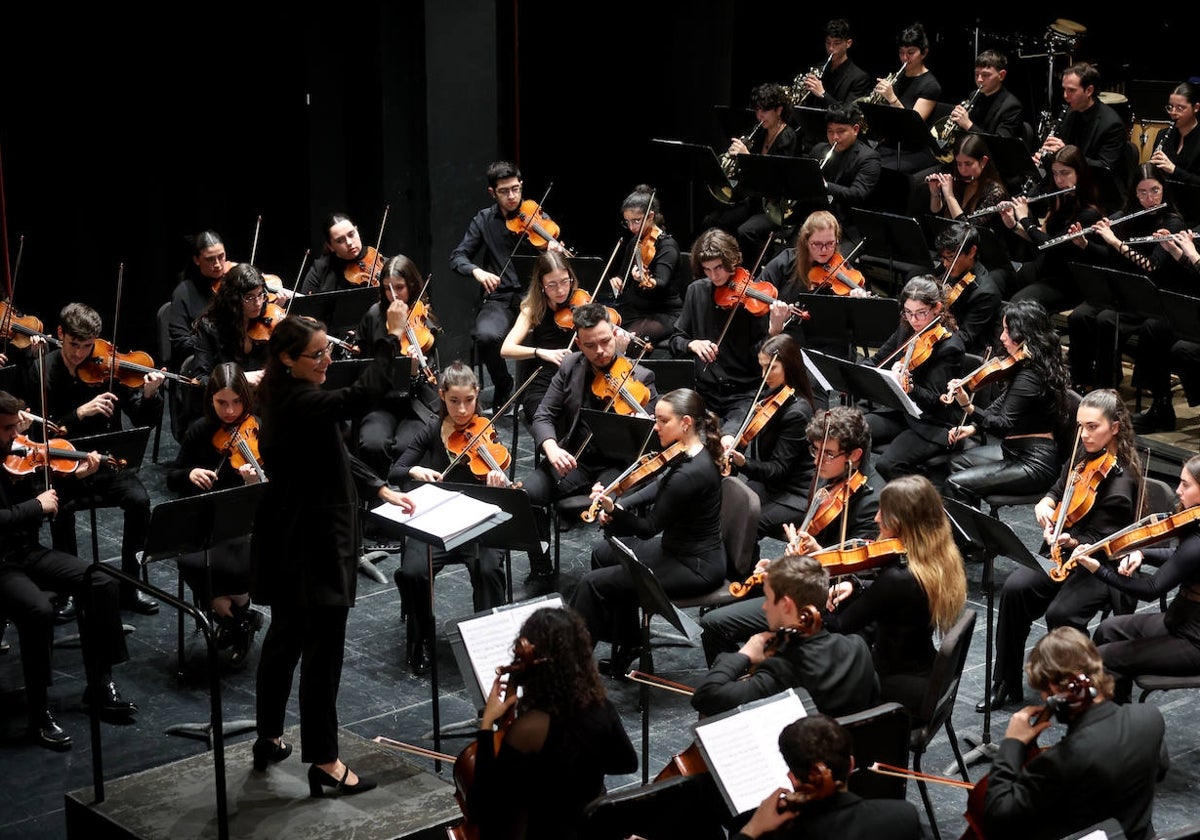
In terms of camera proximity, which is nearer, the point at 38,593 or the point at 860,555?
the point at 860,555

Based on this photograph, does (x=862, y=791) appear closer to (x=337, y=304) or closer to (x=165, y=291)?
(x=337, y=304)

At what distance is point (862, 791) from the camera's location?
488 centimetres

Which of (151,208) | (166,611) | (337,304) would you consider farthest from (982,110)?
(166,611)

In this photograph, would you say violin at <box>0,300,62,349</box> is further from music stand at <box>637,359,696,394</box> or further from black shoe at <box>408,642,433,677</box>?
music stand at <box>637,359,696,394</box>

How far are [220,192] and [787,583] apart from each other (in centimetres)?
729

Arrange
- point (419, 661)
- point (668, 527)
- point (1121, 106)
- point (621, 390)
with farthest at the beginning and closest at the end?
point (1121, 106)
point (621, 390)
point (419, 661)
point (668, 527)

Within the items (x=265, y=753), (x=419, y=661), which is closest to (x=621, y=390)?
(x=419, y=661)

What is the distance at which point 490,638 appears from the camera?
16.9 feet

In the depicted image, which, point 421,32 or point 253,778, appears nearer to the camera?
point 253,778

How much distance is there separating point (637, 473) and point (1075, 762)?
279 cm

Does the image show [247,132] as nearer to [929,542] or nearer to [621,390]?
[621,390]

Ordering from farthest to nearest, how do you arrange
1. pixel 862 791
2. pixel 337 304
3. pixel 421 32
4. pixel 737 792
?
pixel 421 32 → pixel 337 304 → pixel 862 791 → pixel 737 792

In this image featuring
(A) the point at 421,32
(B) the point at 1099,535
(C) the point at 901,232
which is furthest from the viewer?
(A) the point at 421,32

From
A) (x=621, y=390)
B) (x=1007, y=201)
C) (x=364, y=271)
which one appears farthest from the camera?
(x=1007, y=201)
